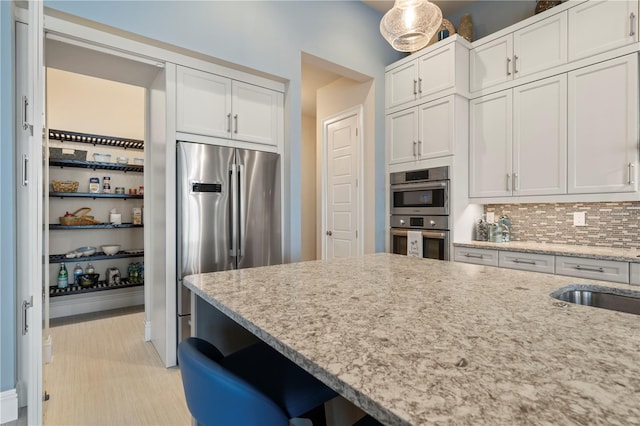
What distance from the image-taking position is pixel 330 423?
1.28 metres

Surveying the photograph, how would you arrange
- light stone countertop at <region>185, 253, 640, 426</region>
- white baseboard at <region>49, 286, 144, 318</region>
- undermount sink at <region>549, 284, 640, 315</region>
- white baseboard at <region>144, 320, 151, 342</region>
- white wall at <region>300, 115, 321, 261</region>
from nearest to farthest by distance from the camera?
light stone countertop at <region>185, 253, 640, 426</region> < undermount sink at <region>549, 284, 640, 315</region> < white baseboard at <region>144, 320, 151, 342</region> < white baseboard at <region>49, 286, 144, 318</region> < white wall at <region>300, 115, 321, 261</region>

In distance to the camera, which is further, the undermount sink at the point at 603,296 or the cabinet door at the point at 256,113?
the cabinet door at the point at 256,113

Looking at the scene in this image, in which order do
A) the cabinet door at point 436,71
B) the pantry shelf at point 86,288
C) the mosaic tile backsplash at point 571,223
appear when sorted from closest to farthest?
the mosaic tile backsplash at point 571,223
the cabinet door at point 436,71
the pantry shelf at point 86,288

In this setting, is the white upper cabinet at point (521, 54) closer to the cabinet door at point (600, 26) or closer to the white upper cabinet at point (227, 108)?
the cabinet door at point (600, 26)

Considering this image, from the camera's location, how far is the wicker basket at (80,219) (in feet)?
11.7

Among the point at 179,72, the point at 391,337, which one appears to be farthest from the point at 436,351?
the point at 179,72

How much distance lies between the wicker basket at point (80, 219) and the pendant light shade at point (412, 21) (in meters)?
3.75

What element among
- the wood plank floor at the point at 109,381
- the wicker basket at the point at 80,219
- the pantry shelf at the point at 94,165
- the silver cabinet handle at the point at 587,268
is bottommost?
the wood plank floor at the point at 109,381

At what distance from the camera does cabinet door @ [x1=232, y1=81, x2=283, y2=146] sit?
Result: 2.74 metres

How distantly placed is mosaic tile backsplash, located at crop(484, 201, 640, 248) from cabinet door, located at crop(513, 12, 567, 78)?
125cm

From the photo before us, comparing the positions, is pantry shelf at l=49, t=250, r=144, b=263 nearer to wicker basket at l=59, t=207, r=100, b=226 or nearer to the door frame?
wicker basket at l=59, t=207, r=100, b=226

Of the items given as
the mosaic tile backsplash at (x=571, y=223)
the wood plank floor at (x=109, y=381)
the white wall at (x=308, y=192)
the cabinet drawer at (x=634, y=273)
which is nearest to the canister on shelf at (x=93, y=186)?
the wood plank floor at (x=109, y=381)

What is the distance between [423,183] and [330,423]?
8.40ft

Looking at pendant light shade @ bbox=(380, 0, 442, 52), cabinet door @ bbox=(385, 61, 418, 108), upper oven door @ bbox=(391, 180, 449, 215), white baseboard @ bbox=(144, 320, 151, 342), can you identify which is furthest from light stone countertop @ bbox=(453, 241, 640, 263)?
white baseboard @ bbox=(144, 320, 151, 342)
